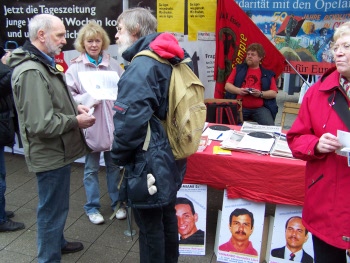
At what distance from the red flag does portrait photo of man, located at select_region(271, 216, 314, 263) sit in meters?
2.41

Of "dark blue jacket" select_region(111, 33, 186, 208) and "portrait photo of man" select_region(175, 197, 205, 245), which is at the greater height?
"dark blue jacket" select_region(111, 33, 186, 208)

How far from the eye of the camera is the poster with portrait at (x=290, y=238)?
9.02 feet

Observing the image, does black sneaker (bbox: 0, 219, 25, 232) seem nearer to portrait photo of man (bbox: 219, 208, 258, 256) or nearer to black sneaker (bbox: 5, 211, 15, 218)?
black sneaker (bbox: 5, 211, 15, 218)

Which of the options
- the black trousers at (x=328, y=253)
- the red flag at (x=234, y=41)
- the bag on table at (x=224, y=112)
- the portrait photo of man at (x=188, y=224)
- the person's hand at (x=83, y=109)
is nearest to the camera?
the black trousers at (x=328, y=253)

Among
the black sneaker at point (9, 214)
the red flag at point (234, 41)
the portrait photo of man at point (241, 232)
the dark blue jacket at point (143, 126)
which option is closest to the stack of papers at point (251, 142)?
the portrait photo of man at point (241, 232)

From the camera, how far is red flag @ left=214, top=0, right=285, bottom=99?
4.39m

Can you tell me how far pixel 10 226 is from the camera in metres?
3.30

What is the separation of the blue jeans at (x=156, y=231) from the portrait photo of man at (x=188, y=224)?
590mm

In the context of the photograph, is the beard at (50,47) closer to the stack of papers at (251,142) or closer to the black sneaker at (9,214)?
the stack of papers at (251,142)

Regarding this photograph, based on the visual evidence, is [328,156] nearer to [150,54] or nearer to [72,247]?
[150,54]

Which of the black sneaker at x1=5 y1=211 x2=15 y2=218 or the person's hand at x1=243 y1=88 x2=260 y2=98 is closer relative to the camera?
the black sneaker at x1=5 y1=211 x2=15 y2=218

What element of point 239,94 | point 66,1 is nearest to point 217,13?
point 239,94

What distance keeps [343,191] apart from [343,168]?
4.2 inches

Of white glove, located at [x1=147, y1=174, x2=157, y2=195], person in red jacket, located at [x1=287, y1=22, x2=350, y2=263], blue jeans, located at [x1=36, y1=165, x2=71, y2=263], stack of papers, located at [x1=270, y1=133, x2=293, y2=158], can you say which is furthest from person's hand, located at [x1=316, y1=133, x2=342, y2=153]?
blue jeans, located at [x1=36, y1=165, x2=71, y2=263]
